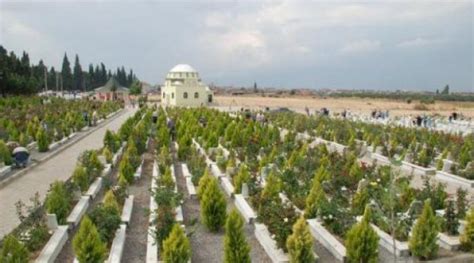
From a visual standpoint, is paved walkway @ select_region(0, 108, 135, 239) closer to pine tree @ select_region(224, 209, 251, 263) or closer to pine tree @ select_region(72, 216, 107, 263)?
pine tree @ select_region(72, 216, 107, 263)

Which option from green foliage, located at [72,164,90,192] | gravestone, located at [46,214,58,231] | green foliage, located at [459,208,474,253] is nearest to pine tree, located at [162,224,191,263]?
gravestone, located at [46,214,58,231]

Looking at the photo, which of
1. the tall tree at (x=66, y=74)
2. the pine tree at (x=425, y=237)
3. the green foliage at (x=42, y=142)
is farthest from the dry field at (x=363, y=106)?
the pine tree at (x=425, y=237)

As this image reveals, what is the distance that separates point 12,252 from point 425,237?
19.0ft

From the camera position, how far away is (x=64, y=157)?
17500 millimetres

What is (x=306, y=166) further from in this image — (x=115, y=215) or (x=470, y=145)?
(x=470, y=145)

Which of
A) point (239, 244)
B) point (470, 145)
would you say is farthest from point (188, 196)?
point (470, 145)

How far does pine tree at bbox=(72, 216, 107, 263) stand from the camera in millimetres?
6555

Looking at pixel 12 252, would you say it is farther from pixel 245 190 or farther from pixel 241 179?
pixel 241 179

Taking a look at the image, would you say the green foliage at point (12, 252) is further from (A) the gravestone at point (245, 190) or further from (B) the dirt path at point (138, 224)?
(A) the gravestone at point (245, 190)

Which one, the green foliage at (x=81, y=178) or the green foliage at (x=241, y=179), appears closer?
the green foliage at (x=81, y=178)

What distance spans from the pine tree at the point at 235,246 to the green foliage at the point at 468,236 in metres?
3.48

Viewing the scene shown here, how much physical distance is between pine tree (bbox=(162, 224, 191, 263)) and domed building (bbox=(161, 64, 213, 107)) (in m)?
54.5

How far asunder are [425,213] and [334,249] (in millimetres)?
1483

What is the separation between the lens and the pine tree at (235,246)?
6.53m
